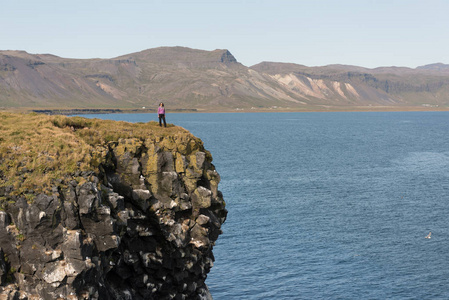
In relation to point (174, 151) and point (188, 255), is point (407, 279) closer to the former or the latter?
point (188, 255)

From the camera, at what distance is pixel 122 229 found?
3550 centimetres

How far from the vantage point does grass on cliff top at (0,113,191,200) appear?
105 feet

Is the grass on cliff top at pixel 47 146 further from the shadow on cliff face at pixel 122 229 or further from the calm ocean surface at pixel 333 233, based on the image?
the calm ocean surface at pixel 333 233

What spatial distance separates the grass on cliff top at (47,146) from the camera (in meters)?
31.9

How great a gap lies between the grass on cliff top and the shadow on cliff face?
818 millimetres

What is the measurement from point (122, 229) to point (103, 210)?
12.0ft

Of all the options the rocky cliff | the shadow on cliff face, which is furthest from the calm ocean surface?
the rocky cliff

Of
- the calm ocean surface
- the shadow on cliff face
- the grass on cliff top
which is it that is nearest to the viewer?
the shadow on cliff face

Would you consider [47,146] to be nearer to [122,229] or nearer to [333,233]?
[122,229]

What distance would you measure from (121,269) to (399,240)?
44.1 metres

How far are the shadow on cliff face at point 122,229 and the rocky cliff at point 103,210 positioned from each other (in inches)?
2.6

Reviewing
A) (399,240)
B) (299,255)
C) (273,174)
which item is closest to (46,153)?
(299,255)

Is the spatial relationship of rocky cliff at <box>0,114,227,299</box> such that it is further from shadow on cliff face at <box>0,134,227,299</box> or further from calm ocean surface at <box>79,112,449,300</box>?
calm ocean surface at <box>79,112,449,300</box>

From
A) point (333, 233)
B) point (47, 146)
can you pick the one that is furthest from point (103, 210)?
point (333, 233)
